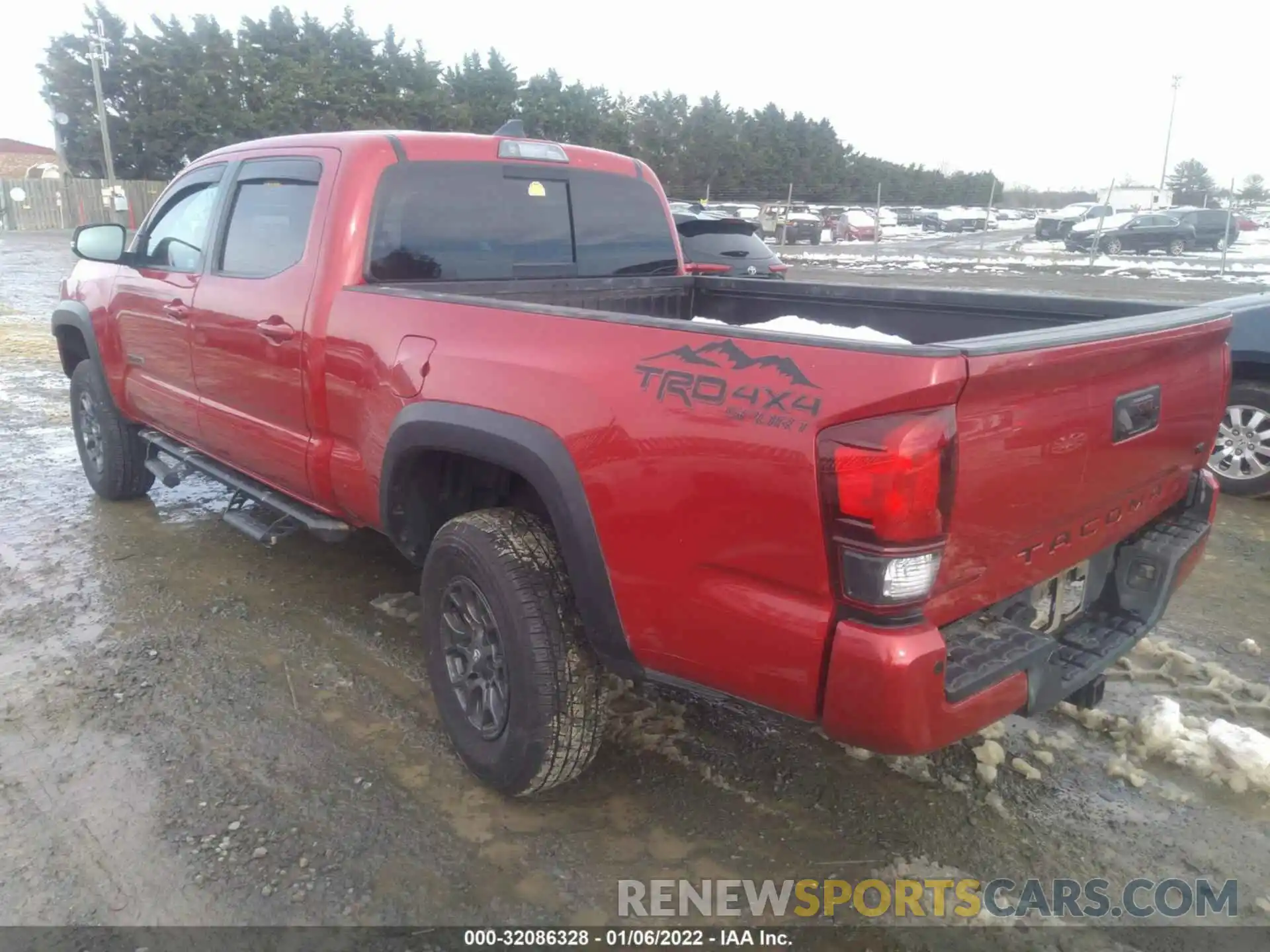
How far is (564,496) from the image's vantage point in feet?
8.11

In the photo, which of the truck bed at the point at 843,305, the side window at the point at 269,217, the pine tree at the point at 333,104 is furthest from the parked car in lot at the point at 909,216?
the side window at the point at 269,217

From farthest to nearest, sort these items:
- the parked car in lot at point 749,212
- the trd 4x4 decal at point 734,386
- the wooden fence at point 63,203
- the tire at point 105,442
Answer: the wooden fence at point 63,203 < the parked car in lot at point 749,212 < the tire at point 105,442 < the trd 4x4 decal at point 734,386

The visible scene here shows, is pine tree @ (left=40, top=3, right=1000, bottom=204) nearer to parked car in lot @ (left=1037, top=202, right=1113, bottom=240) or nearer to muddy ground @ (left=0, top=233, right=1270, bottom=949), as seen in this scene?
parked car in lot @ (left=1037, top=202, right=1113, bottom=240)

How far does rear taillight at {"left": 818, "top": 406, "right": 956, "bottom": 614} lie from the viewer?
1888mm

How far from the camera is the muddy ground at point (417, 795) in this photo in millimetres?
2549

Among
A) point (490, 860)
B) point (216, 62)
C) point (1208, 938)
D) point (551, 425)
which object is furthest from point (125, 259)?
point (216, 62)

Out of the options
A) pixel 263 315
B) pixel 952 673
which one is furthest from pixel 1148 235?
pixel 952 673

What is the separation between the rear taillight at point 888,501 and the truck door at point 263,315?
7.38 ft

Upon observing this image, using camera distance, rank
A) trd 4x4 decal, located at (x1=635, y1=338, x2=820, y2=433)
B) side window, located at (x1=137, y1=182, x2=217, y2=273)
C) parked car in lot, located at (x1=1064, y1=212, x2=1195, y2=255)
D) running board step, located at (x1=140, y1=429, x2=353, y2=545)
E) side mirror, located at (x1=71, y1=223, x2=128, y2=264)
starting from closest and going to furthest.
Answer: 1. trd 4x4 decal, located at (x1=635, y1=338, x2=820, y2=433)
2. running board step, located at (x1=140, y1=429, x2=353, y2=545)
3. side window, located at (x1=137, y1=182, x2=217, y2=273)
4. side mirror, located at (x1=71, y1=223, x2=128, y2=264)
5. parked car in lot, located at (x1=1064, y1=212, x2=1195, y2=255)

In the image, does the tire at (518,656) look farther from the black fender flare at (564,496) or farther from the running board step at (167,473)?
the running board step at (167,473)

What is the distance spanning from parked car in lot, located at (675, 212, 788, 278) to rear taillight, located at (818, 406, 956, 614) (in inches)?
328

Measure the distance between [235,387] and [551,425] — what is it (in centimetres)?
206

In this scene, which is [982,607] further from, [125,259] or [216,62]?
[216,62]

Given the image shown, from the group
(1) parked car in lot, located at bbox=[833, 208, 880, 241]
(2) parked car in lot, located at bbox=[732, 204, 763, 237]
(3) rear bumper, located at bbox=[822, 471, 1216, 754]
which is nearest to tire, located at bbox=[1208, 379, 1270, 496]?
(3) rear bumper, located at bbox=[822, 471, 1216, 754]
